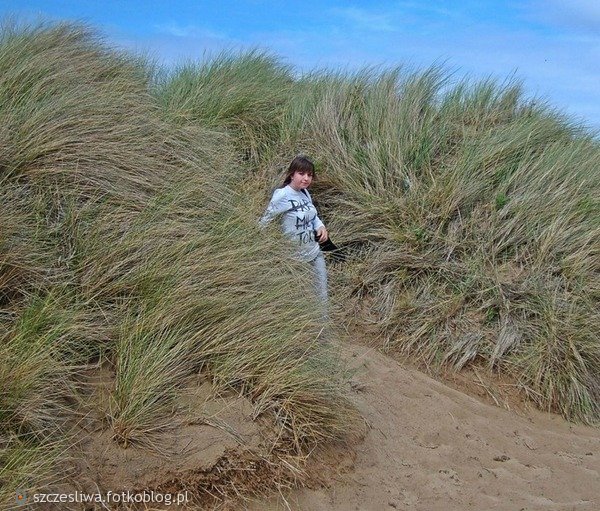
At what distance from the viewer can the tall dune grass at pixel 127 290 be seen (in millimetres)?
4207

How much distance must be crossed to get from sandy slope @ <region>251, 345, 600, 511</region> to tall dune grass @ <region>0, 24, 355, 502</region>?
403mm

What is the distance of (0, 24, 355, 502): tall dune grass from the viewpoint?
4207mm

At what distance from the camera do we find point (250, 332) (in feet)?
16.2

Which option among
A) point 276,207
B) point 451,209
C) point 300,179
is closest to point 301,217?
point 276,207

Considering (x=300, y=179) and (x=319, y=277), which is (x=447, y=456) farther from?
(x=300, y=179)

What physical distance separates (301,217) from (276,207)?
0.24m

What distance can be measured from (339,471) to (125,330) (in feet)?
5.07

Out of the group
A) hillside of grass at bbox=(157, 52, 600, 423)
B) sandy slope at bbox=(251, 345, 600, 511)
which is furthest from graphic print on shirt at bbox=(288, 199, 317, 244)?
sandy slope at bbox=(251, 345, 600, 511)

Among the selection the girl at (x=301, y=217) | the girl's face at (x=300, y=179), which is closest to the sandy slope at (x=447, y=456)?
the girl at (x=301, y=217)

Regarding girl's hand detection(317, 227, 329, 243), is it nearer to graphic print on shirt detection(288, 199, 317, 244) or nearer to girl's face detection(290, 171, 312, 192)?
graphic print on shirt detection(288, 199, 317, 244)

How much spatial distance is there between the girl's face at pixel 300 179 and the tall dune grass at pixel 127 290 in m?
0.56

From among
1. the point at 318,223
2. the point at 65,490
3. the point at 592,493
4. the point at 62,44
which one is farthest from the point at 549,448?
the point at 62,44

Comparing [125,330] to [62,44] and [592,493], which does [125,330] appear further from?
[62,44]

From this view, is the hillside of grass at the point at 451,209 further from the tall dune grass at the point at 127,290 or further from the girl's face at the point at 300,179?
the tall dune grass at the point at 127,290
